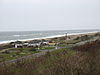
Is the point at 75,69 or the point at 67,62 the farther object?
the point at 67,62

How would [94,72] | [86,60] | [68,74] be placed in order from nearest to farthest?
1. [68,74]
2. [94,72]
3. [86,60]

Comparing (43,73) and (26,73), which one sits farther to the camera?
(26,73)

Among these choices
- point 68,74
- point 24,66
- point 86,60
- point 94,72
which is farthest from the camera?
point 24,66

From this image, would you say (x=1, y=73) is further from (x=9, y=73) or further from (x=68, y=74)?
(x=68, y=74)

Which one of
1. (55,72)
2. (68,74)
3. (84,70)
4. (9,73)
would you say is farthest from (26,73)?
(84,70)

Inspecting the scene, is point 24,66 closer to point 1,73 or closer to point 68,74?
point 1,73

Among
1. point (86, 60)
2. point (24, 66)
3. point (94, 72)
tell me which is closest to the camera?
point (94, 72)

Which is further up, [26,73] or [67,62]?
[67,62]

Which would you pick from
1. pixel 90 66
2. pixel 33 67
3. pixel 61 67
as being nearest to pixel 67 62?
pixel 61 67

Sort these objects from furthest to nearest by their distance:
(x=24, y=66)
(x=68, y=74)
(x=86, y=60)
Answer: (x=24, y=66), (x=86, y=60), (x=68, y=74)
